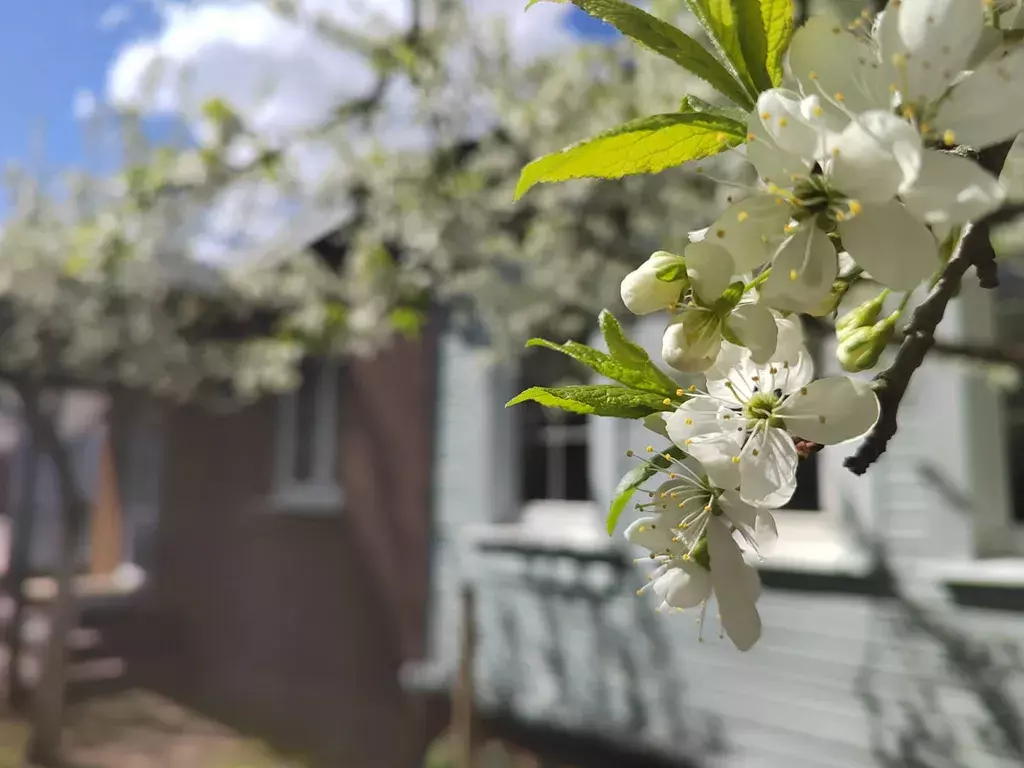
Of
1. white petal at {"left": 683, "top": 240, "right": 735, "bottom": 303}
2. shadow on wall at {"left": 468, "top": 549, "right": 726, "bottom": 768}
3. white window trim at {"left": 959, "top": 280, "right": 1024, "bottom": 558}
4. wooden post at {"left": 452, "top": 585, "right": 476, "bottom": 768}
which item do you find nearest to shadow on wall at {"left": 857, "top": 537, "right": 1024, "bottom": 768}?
white window trim at {"left": 959, "top": 280, "right": 1024, "bottom": 558}

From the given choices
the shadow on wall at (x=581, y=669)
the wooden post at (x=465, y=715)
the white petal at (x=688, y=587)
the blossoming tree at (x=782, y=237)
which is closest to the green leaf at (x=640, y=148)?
the blossoming tree at (x=782, y=237)

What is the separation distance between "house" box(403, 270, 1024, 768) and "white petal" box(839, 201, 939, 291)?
3.00 meters

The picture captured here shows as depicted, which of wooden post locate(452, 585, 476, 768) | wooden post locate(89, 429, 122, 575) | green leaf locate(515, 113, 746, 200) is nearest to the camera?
green leaf locate(515, 113, 746, 200)

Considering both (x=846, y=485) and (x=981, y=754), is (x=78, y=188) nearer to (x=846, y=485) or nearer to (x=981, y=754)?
(x=846, y=485)

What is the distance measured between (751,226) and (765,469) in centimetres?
18

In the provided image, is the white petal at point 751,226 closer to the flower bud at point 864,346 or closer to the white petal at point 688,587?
the flower bud at point 864,346

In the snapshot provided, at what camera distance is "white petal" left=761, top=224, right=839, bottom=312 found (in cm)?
55

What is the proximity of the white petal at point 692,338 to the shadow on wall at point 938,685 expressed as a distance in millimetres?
3745

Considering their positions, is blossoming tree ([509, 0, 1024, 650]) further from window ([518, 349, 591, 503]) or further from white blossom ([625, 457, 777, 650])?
window ([518, 349, 591, 503])

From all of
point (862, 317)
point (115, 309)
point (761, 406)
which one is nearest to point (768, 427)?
point (761, 406)

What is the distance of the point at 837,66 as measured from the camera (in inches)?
22.0

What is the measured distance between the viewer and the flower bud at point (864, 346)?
0.67 meters

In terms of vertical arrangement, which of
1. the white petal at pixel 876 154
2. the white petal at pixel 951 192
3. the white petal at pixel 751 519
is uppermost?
the white petal at pixel 876 154

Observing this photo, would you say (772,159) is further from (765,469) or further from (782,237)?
(765,469)
